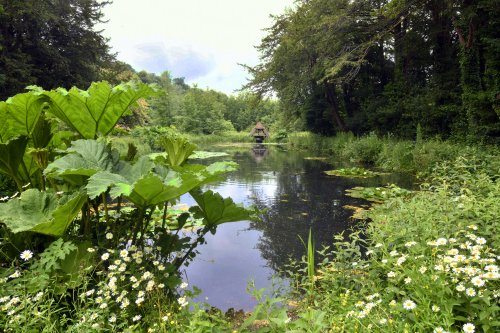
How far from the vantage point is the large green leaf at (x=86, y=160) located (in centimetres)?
195

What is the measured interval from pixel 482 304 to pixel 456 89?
40.3ft

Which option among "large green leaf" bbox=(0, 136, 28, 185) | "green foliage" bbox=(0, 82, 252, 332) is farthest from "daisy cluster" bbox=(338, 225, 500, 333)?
"large green leaf" bbox=(0, 136, 28, 185)

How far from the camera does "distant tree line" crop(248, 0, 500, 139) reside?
9.45 metres

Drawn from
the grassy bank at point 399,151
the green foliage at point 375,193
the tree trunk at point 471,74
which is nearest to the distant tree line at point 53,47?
the green foliage at point 375,193

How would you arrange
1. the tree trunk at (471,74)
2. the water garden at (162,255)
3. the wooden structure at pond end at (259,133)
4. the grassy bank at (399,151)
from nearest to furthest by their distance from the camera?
the water garden at (162,255) → the grassy bank at (399,151) → the tree trunk at (471,74) → the wooden structure at pond end at (259,133)

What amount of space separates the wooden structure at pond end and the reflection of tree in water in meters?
31.2

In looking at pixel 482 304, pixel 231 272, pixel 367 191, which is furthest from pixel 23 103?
pixel 367 191

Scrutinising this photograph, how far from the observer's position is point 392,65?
1705 cm

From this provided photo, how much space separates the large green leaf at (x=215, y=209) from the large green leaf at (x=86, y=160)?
0.59 metres

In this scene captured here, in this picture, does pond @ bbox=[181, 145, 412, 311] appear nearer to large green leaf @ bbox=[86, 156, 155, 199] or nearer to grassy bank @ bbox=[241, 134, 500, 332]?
grassy bank @ bbox=[241, 134, 500, 332]

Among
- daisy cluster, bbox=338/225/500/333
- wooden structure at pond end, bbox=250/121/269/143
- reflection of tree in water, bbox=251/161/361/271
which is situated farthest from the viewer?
wooden structure at pond end, bbox=250/121/269/143

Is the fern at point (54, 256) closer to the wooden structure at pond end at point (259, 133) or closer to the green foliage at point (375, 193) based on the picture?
the green foliage at point (375, 193)

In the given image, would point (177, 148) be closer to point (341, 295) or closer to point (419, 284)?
point (341, 295)

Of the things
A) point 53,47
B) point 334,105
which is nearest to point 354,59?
point 334,105
